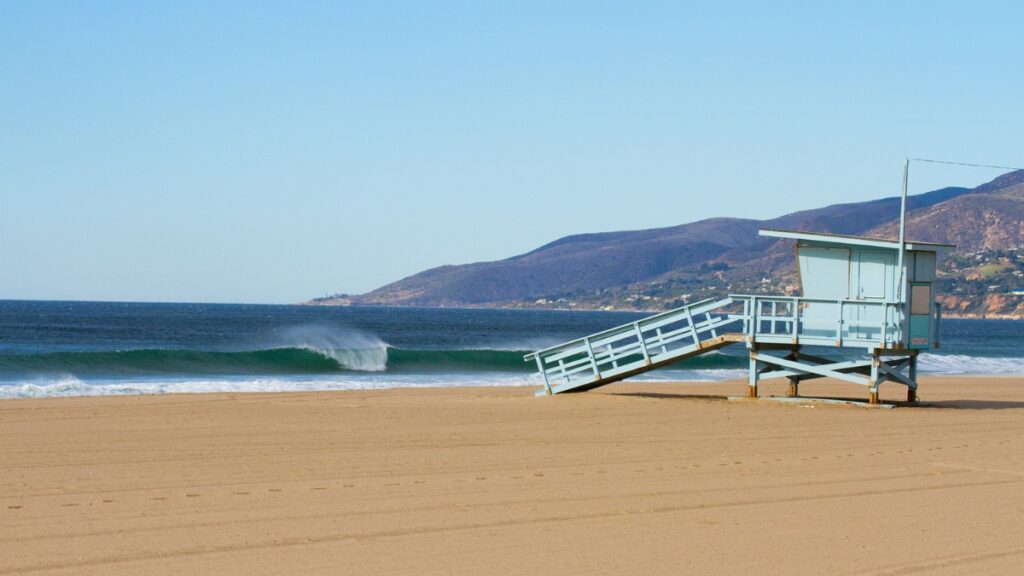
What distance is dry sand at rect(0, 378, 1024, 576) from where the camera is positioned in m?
8.62

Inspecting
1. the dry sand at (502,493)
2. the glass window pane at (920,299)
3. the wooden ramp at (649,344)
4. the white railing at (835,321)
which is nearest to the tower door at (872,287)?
the white railing at (835,321)

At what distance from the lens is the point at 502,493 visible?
37.1 feet

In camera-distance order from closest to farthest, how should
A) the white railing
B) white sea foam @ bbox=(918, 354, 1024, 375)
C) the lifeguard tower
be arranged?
the white railing → the lifeguard tower → white sea foam @ bbox=(918, 354, 1024, 375)

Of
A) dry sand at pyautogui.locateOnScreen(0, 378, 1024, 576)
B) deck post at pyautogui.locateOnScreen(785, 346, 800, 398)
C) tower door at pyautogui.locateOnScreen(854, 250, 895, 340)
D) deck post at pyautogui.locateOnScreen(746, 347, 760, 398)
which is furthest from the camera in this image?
deck post at pyautogui.locateOnScreen(785, 346, 800, 398)

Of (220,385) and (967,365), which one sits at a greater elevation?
(220,385)

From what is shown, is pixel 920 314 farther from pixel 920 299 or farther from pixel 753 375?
pixel 753 375

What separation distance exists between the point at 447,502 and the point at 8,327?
9023 cm

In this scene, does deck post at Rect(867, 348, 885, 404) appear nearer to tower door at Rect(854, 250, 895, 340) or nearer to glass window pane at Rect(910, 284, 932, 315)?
A: tower door at Rect(854, 250, 895, 340)

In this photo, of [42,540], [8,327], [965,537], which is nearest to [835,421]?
[965,537]

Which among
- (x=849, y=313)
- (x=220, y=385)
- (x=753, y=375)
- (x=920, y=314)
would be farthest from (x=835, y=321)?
(x=220, y=385)

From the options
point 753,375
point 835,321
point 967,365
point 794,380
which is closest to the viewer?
point 835,321

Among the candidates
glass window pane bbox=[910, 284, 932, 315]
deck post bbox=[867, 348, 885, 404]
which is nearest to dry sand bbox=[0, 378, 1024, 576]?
deck post bbox=[867, 348, 885, 404]

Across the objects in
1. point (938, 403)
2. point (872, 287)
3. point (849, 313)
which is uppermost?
point (872, 287)

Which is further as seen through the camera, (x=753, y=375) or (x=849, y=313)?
(x=753, y=375)
